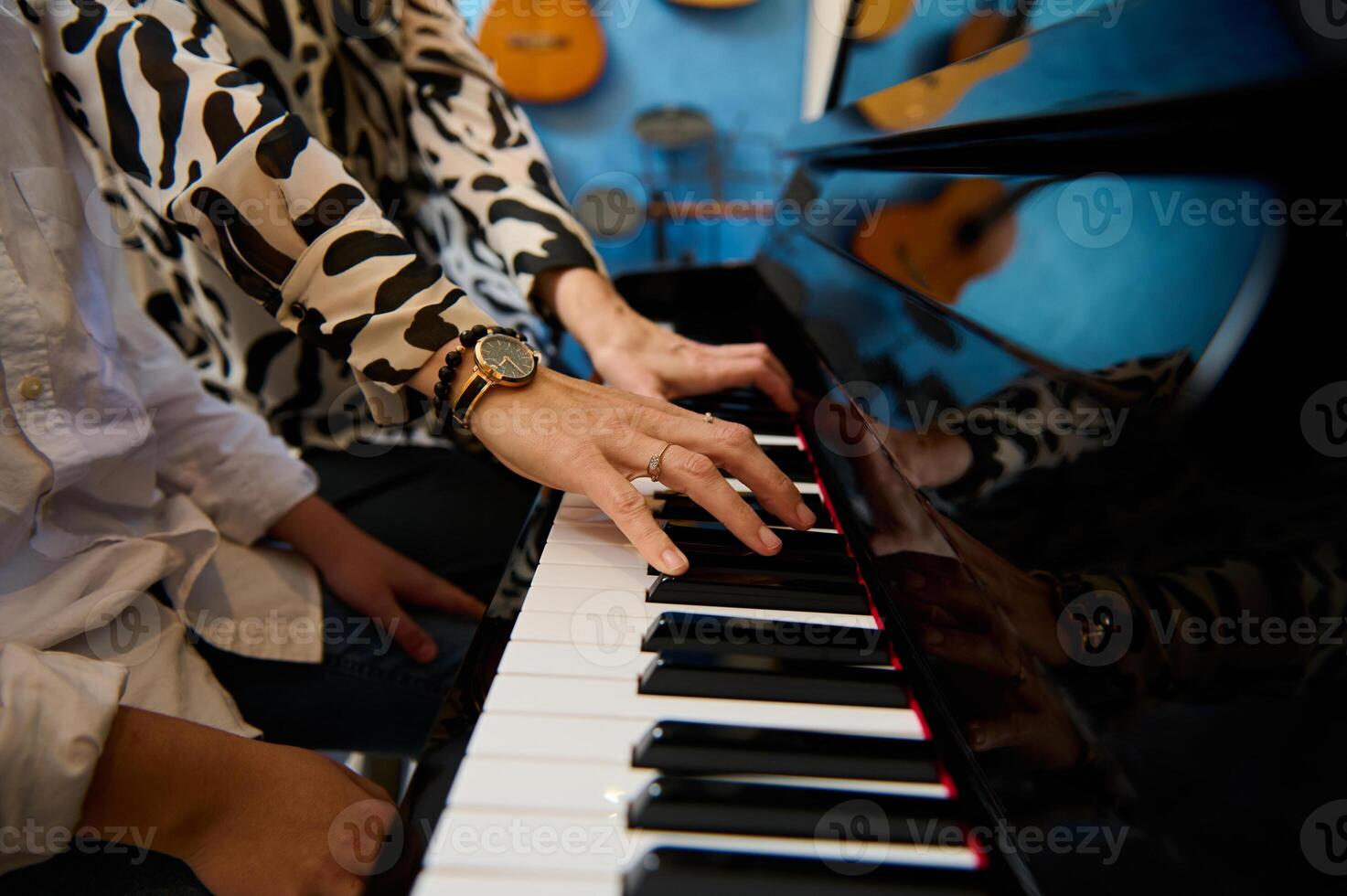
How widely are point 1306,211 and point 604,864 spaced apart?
0.50m

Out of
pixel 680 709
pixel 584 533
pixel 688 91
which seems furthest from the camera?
pixel 688 91

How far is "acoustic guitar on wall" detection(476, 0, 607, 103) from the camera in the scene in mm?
3723

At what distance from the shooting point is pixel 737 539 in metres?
0.67

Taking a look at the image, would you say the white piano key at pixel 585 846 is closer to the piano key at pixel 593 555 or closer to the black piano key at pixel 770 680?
Result: the black piano key at pixel 770 680

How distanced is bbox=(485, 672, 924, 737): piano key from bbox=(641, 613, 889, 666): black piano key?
41mm

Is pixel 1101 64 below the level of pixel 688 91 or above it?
above

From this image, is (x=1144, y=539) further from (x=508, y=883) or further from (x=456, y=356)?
(x=456, y=356)

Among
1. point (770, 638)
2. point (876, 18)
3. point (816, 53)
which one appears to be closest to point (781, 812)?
point (770, 638)

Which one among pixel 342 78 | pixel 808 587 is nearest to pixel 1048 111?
pixel 808 587

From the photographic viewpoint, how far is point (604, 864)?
0.38m

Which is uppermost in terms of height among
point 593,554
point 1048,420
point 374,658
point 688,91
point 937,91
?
point 937,91

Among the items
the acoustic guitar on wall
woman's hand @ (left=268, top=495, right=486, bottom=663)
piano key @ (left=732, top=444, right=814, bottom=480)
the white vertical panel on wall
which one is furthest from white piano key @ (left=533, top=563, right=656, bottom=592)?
the acoustic guitar on wall

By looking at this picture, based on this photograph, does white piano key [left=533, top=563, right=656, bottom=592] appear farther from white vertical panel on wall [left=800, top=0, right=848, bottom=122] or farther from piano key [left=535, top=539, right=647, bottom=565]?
white vertical panel on wall [left=800, top=0, right=848, bottom=122]

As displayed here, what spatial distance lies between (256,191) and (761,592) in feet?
2.03
